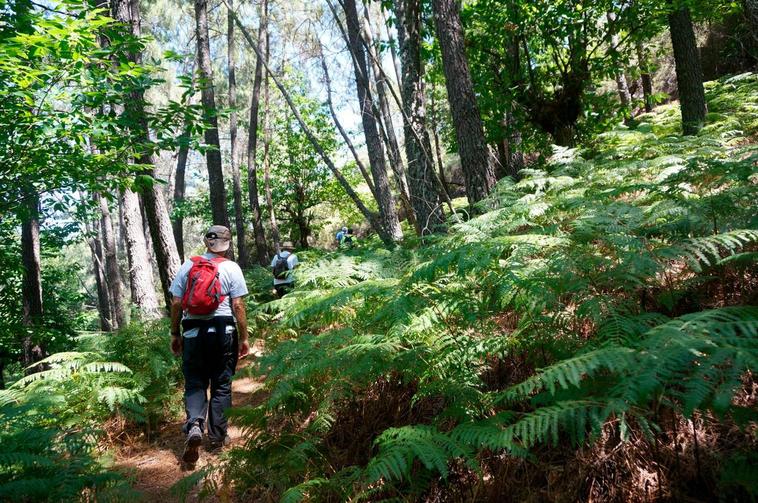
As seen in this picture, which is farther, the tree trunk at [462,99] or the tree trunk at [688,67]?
the tree trunk at [688,67]

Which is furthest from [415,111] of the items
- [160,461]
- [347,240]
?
[160,461]

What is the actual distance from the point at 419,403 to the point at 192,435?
80.3 inches

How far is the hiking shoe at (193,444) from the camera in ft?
12.6

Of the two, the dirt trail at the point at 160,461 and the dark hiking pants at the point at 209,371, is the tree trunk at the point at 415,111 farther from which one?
the dirt trail at the point at 160,461

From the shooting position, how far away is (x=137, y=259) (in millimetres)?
8445

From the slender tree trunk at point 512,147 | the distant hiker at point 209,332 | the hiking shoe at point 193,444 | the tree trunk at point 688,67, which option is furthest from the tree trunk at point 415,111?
the tree trunk at point 688,67

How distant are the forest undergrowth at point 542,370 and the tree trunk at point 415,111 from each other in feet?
8.70

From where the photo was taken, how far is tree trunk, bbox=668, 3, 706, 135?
25.3 feet

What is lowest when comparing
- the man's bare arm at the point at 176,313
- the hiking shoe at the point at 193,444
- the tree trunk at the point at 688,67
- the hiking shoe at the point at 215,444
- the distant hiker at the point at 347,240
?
the hiking shoe at the point at 215,444

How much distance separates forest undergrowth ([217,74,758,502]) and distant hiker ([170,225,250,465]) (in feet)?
1.67

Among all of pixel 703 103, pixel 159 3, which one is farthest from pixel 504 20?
pixel 159 3

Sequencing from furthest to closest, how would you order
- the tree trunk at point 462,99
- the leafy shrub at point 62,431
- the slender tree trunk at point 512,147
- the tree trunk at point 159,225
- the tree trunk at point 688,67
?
1. the slender tree trunk at point 512,147
2. the tree trunk at point 688,67
3. the tree trunk at point 159,225
4. the tree trunk at point 462,99
5. the leafy shrub at point 62,431

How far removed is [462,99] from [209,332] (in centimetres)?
446

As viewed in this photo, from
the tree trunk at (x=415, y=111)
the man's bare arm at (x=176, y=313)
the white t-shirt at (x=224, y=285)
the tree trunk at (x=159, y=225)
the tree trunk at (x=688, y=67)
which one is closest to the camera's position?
the white t-shirt at (x=224, y=285)
